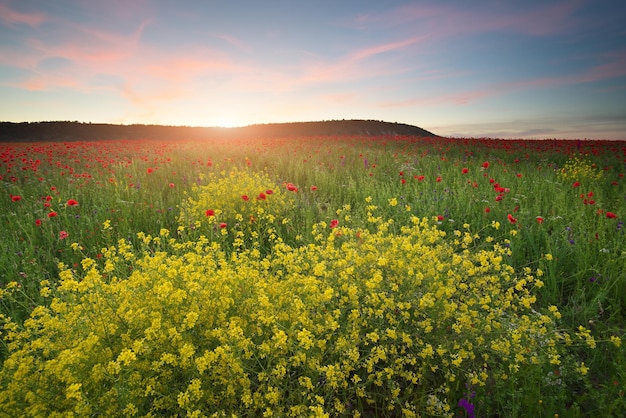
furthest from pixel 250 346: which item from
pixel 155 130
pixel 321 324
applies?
pixel 155 130

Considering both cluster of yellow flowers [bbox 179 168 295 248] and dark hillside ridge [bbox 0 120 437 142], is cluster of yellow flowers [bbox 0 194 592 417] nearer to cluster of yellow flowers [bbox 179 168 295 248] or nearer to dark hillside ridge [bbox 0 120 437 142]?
cluster of yellow flowers [bbox 179 168 295 248]

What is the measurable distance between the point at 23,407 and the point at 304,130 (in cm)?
2894

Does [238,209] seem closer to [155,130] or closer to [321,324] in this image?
[321,324]

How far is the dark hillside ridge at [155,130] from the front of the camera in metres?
28.0

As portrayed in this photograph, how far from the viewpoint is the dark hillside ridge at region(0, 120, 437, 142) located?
2800cm

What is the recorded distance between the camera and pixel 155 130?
97.0ft

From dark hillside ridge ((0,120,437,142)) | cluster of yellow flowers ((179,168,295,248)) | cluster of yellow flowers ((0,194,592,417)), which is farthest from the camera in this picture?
dark hillside ridge ((0,120,437,142))

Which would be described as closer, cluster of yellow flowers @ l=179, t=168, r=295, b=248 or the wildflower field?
the wildflower field

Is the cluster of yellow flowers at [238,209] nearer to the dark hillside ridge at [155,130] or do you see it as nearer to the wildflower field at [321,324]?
the wildflower field at [321,324]

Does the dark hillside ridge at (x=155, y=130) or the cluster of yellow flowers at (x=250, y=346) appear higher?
the dark hillside ridge at (x=155, y=130)

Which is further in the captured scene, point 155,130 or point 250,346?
point 155,130

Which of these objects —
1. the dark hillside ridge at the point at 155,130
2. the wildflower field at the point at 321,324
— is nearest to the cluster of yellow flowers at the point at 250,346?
the wildflower field at the point at 321,324

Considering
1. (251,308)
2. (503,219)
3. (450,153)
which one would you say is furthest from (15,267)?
Result: (450,153)

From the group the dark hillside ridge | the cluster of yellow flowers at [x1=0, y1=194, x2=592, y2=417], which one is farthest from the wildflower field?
the dark hillside ridge
